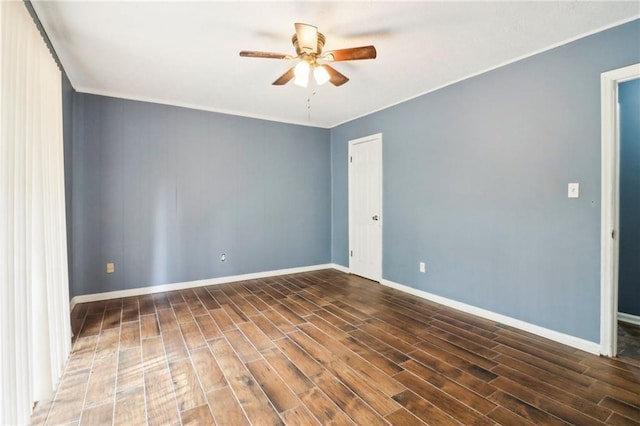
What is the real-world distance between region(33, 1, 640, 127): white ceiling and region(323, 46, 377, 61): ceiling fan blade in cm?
23

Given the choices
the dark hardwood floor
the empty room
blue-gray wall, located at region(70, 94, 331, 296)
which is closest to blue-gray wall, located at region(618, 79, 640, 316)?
the empty room

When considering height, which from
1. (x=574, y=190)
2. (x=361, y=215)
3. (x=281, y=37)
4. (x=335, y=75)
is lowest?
(x=361, y=215)

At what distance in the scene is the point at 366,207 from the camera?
4.69m

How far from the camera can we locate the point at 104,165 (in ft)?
12.1

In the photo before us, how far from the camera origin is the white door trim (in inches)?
89.9

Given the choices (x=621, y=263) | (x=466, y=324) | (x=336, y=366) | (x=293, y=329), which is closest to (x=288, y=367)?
(x=336, y=366)

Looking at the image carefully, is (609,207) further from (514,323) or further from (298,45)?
(298,45)

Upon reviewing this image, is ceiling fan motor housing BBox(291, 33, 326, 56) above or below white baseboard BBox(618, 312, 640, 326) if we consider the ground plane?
above

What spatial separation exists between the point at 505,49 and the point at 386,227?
2473mm

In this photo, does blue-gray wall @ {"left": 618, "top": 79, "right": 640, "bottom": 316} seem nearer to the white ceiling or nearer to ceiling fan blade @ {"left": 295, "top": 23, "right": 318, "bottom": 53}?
the white ceiling

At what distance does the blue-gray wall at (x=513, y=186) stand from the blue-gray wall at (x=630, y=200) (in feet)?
3.84

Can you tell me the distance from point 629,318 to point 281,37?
4357 mm

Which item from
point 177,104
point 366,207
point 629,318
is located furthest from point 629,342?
point 177,104

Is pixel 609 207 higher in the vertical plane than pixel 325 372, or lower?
higher
